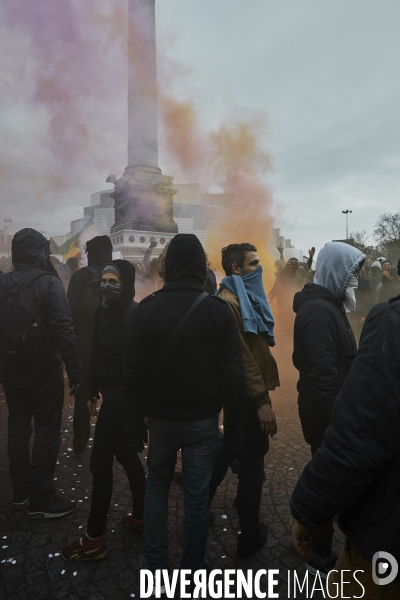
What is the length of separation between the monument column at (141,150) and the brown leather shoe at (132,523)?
2177 centimetres

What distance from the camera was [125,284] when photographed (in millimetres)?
2734

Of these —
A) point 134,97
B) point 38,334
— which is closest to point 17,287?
point 38,334

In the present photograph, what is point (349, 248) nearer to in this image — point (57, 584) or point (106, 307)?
point (106, 307)

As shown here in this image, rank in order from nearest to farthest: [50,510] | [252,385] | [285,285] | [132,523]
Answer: [252,385], [132,523], [50,510], [285,285]

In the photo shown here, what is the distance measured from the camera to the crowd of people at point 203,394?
1160 millimetres

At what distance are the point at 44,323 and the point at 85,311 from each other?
3.37 feet

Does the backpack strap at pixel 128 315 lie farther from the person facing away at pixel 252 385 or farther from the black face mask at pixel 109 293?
the person facing away at pixel 252 385

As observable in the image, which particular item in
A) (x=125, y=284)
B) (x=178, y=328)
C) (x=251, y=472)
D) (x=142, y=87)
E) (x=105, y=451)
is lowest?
(x=251, y=472)

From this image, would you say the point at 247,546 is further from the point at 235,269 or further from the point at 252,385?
the point at 235,269

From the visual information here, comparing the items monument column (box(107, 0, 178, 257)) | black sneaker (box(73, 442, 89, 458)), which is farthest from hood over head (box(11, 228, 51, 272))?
monument column (box(107, 0, 178, 257))

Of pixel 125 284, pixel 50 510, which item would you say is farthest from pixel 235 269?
pixel 50 510

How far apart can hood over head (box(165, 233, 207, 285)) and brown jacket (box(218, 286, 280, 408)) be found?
0.36m

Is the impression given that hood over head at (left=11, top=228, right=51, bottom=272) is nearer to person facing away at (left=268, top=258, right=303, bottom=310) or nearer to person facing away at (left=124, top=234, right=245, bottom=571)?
person facing away at (left=124, top=234, right=245, bottom=571)

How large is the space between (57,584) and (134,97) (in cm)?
2711
